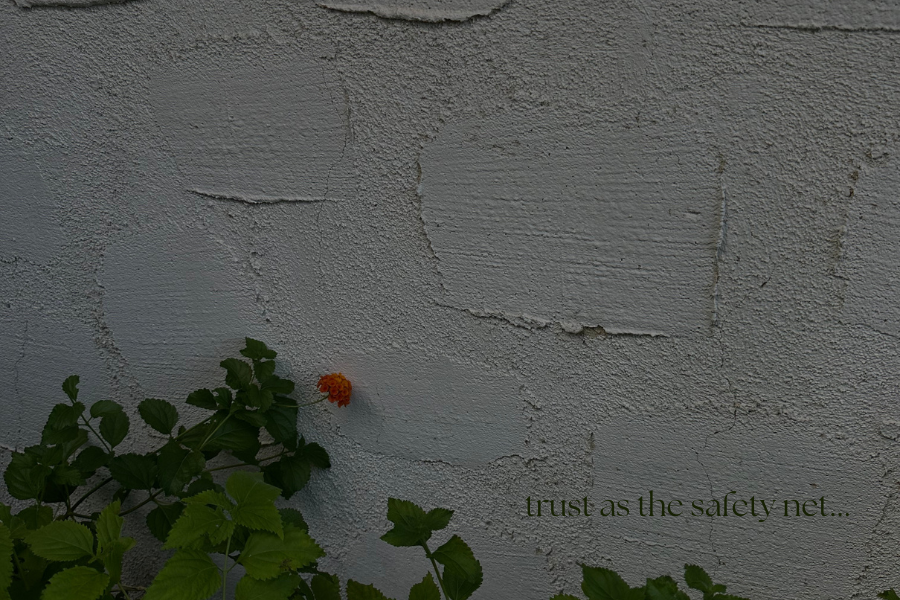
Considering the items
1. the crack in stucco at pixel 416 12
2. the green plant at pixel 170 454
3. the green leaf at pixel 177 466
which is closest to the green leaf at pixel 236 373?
the green plant at pixel 170 454

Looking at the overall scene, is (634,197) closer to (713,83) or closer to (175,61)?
(713,83)

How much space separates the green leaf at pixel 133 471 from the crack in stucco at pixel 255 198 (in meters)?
0.57

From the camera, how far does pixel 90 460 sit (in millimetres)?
1469

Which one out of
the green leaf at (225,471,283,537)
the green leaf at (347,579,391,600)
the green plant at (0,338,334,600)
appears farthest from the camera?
the green plant at (0,338,334,600)

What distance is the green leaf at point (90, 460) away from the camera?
146 cm

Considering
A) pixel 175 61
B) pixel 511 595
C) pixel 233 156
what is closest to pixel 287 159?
pixel 233 156

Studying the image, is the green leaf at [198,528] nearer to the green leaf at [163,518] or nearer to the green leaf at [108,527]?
the green leaf at [108,527]

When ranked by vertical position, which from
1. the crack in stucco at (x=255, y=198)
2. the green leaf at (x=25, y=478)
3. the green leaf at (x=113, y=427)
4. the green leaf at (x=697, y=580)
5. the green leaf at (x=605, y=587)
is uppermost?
the crack in stucco at (x=255, y=198)

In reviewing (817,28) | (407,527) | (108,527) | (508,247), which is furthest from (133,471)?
(817,28)

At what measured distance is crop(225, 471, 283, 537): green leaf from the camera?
37.8 inches

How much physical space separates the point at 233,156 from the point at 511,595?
1066 millimetres

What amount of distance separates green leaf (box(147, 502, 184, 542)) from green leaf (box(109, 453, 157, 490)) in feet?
0.20

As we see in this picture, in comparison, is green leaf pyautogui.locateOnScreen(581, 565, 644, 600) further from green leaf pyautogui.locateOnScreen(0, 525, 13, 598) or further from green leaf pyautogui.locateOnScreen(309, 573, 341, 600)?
green leaf pyautogui.locateOnScreen(0, 525, 13, 598)

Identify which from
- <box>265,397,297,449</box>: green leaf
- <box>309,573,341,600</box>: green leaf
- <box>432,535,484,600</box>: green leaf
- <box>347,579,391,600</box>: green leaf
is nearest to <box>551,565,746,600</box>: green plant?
<box>432,535,484,600</box>: green leaf
